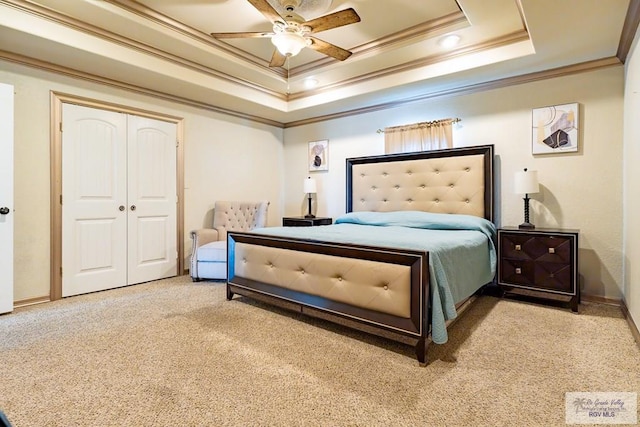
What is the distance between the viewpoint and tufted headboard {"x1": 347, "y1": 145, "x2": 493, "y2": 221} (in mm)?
3648

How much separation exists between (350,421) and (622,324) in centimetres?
252

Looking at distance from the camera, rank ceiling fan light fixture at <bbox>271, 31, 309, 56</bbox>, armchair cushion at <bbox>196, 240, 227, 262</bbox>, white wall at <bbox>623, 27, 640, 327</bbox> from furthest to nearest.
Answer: armchair cushion at <bbox>196, 240, 227, 262</bbox>
ceiling fan light fixture at <bbox>271, 31, 309, 56</bbox>
white wall at <bbox>623, 27, 640, 327</bbox>

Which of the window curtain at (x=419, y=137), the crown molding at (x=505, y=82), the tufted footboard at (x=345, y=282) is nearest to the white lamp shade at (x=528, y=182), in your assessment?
the window curtain at (x=419, y=137)

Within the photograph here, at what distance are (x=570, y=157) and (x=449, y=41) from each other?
67.0 inches

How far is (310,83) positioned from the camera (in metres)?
4.45

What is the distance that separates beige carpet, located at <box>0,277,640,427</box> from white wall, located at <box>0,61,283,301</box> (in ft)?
2.30

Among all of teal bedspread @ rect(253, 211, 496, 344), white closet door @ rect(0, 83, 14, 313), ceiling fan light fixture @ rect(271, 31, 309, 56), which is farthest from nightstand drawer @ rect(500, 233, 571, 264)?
white closet door @ rect(0, 83, 14, 313)

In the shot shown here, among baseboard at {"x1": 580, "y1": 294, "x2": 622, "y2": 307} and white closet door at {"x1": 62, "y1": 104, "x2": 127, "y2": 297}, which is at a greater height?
white closet door at {"x1": 62, "y1": 104, "x2": 127, "y2": 297}

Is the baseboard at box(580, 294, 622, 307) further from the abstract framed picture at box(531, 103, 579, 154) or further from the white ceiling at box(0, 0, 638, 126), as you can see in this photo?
the white ceiling at box(0, 0, 638, 126)

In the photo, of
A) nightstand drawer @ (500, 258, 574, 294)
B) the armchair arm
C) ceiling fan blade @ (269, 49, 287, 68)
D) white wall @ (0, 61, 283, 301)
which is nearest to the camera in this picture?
nightstand drawer @ (500, 258, 574, 294)

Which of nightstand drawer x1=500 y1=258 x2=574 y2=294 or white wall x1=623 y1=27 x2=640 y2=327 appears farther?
nightstand drawer x1=500 y1=258 x2=574 y2=294

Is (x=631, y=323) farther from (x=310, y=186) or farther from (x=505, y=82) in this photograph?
(x=310, y=186)

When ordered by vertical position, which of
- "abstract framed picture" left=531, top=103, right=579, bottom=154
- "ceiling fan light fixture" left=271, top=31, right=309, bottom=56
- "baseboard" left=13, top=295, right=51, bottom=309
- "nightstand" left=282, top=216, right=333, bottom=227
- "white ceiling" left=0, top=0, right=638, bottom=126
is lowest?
"baseboard" left=13, top=295, right=51, bottom=309

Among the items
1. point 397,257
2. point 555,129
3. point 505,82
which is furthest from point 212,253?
point 555,129
